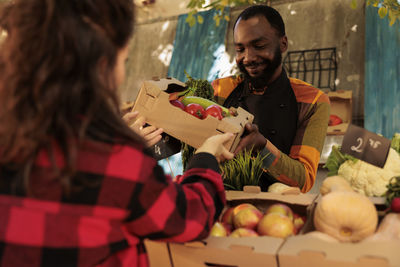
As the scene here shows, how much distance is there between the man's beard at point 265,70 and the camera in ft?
6.53

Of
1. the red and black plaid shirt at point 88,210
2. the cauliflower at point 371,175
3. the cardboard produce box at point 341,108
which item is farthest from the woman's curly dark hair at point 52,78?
the cardboard produce box at point 341,108

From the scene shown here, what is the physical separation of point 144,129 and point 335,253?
90 centimetres

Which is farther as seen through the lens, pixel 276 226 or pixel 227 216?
pixel 227 216

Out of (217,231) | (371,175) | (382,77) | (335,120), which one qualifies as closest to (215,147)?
(217,231)

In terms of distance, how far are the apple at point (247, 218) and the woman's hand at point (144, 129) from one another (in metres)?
0.48

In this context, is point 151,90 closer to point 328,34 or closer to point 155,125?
point 155,125

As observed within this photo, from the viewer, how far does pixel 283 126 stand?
→ 1990 millimetres

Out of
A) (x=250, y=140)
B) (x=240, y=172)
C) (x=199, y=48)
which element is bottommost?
(x=240, y=172)

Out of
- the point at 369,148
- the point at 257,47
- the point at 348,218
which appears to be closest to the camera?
the point at 348,218

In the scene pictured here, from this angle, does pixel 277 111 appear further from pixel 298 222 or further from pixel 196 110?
pixel 298 222

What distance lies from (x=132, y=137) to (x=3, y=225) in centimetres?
30

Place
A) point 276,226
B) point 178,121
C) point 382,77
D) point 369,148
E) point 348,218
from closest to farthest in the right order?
point 348,218 < point 276,226 < point 369,148 < point 178,121 < point 382,77

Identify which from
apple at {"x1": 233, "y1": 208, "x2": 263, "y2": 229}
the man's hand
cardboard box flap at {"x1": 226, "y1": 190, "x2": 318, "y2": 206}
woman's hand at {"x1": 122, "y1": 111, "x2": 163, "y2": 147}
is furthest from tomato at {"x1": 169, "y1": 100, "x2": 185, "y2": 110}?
apple at {"x1": 233, "y1": 208, "x2": 263, "y2": 229}

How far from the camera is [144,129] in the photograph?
150 cm
